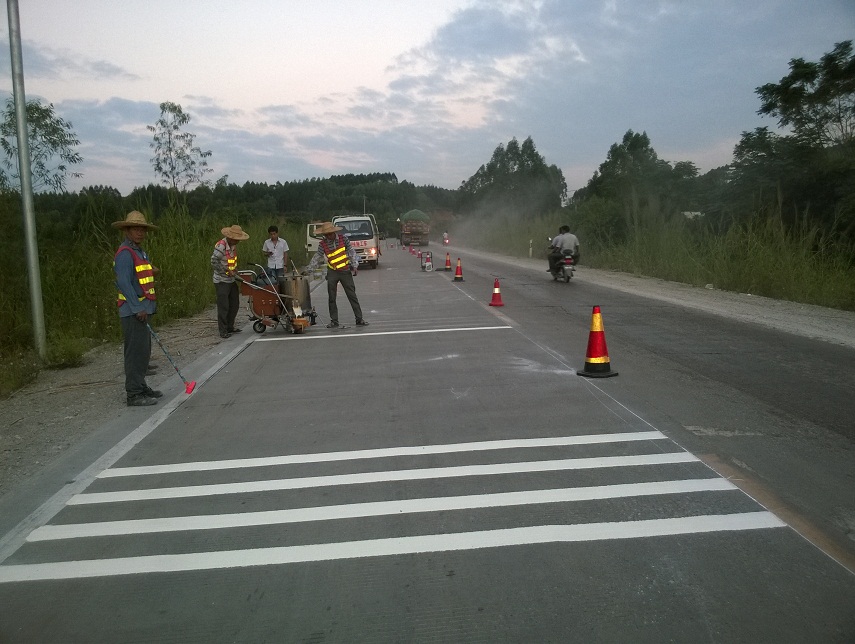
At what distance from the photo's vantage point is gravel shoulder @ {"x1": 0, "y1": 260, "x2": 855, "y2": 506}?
6.83 m

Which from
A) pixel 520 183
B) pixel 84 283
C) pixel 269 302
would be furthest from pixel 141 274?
pixel 520 183

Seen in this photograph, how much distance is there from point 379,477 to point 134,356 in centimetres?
391

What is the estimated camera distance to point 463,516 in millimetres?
4723

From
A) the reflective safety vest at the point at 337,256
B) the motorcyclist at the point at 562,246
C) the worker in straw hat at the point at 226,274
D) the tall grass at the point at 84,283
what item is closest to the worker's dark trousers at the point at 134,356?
the tall grass at the point at 84,283

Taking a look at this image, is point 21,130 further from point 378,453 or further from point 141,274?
point 378,453

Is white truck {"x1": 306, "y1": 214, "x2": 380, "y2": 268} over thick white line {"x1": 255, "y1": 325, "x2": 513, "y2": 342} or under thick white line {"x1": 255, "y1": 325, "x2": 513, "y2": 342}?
over

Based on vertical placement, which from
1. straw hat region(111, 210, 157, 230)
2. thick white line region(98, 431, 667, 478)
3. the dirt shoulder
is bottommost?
the dirt shoulder

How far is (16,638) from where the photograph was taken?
3.49 metres

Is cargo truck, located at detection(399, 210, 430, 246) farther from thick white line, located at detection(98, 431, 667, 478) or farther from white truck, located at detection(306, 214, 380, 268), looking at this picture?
thick white line, located at detection(98, 431, 667, 478)

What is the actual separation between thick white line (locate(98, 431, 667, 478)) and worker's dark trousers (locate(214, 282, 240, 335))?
24.7ft

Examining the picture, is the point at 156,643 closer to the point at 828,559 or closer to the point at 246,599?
the point at 246,599

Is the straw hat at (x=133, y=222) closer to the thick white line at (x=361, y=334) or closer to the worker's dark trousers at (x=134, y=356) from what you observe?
the worker's dark trousers at (x=134, y=356)

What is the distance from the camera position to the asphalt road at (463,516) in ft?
11.7

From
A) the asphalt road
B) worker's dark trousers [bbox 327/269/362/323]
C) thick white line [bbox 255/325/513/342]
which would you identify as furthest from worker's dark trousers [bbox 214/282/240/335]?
the asphalt road
